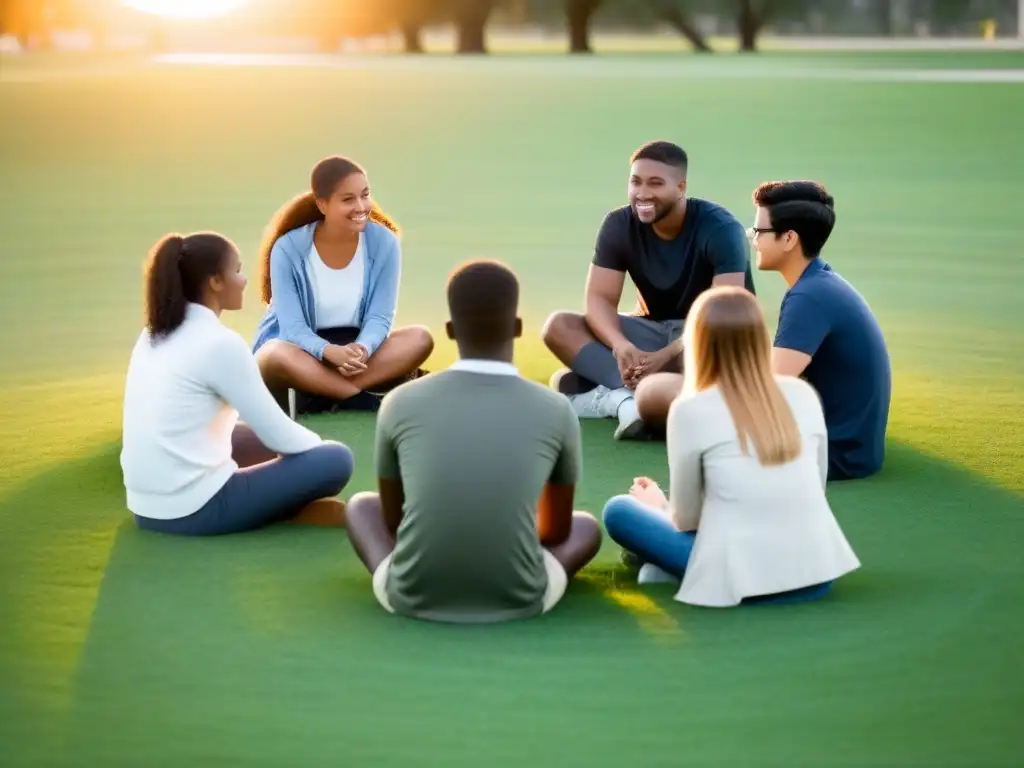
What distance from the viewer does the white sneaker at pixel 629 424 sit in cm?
741

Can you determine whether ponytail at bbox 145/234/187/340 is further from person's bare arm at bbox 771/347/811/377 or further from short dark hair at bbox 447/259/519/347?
person's bare arm at bbox 771/347/811/377

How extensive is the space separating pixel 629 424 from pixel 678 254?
33.1 inches

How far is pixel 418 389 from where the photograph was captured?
15.4 ft

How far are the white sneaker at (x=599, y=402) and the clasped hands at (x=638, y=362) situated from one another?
19 cm

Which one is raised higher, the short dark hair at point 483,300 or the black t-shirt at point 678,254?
the short dark hair at point 483,300

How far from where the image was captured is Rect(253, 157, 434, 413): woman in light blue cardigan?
7.63m

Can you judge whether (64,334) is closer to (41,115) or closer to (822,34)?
(41,115)

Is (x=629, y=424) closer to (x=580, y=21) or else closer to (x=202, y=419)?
(x=202, y=419)

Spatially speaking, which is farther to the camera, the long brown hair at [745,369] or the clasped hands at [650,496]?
the clasped hands at [650,496]

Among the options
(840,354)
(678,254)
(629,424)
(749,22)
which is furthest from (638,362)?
(749,22)

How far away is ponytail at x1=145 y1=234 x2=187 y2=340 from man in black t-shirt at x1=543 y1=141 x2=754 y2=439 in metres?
2.48

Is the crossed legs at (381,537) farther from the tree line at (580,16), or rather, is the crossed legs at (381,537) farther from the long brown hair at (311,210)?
the tree line at (580,16)

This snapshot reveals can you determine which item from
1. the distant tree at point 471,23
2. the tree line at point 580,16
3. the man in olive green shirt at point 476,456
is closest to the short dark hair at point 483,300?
the man in olive green shirt at point 476,456

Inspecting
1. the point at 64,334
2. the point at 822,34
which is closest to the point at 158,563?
the point at 64,334
